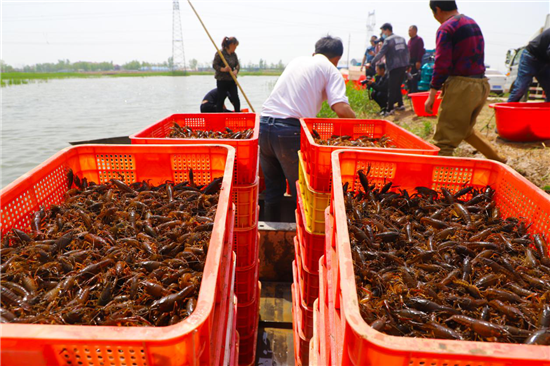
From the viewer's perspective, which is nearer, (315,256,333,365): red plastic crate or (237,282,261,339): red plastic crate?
(315,256,333,365): red plastic crate

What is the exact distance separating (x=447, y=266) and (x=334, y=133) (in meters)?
2.71

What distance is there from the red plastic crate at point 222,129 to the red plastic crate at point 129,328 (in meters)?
0.24

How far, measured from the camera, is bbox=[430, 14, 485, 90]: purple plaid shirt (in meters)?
4.51

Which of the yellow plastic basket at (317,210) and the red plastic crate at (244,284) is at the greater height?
the yellow plastic basket at (317,210)

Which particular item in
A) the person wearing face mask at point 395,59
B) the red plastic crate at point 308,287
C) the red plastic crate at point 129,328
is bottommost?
the red plastic crate at point 308,287

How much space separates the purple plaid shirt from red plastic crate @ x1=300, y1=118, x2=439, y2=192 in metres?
1.52

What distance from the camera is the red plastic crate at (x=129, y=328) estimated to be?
938 millimetres

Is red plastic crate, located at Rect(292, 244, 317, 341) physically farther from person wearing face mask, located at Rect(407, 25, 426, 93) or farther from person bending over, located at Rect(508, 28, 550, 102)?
person wearing face mask, located at Rect(407, 25, 426, 93)

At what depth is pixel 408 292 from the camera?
5.27 feet

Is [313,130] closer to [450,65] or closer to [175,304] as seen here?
[450,65]

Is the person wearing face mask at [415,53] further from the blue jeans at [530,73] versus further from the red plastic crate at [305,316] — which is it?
the red plastic crate at [305,316]

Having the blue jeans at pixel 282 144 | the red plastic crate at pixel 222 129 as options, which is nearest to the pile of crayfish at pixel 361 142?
the blue jeans at pixel 282 144

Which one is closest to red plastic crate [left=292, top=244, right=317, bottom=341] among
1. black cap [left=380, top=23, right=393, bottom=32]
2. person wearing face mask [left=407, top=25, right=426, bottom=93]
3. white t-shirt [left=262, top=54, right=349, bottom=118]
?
white t-shirt [left=262, top=54, right=349, bottom=118]

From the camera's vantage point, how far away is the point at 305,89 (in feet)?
14.0
